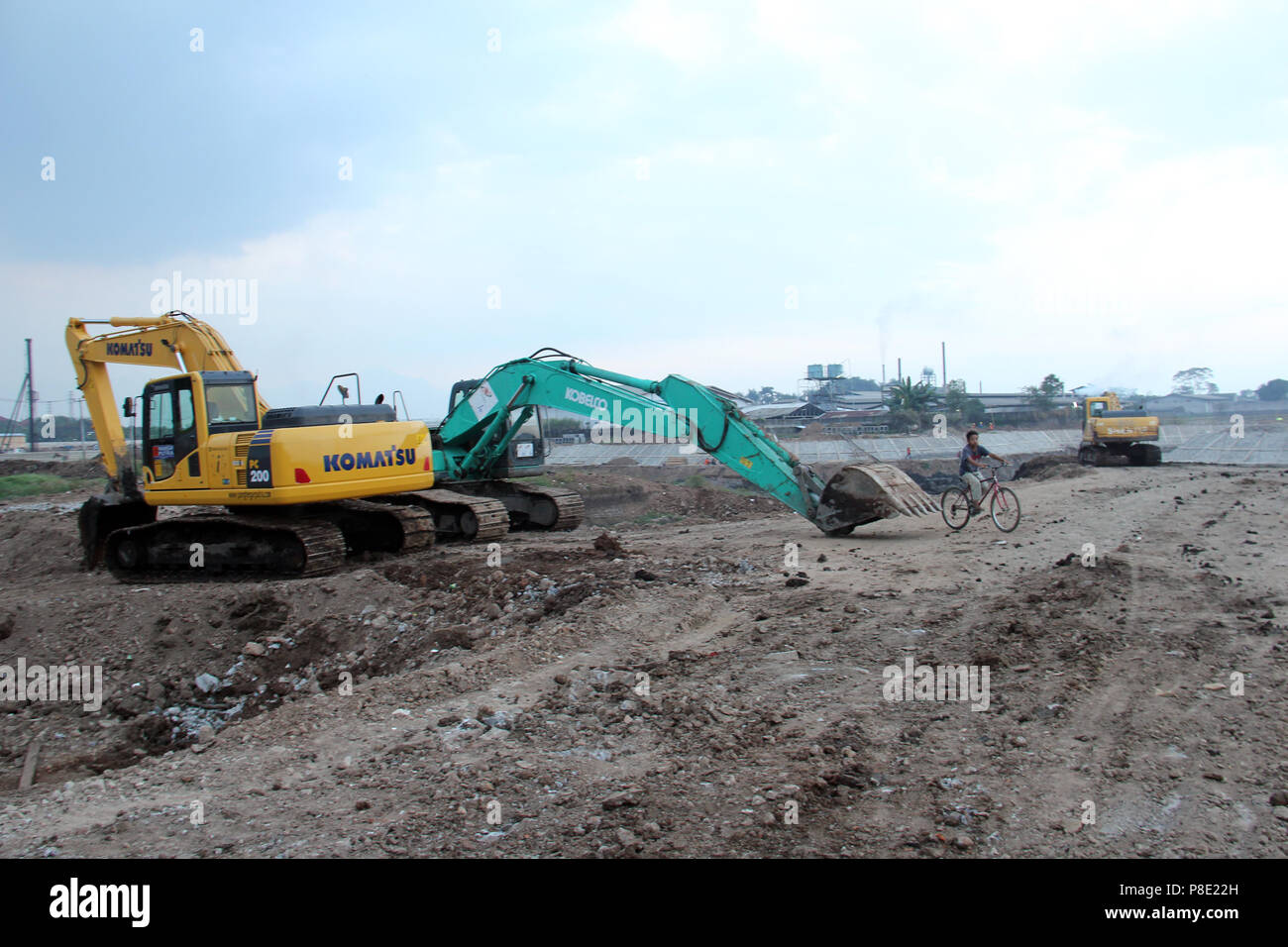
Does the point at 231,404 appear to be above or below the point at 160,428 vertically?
above

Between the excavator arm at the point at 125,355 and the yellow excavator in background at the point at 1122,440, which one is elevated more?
the excavator arm at the point at 125,355

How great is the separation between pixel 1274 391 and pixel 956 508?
77.4 m

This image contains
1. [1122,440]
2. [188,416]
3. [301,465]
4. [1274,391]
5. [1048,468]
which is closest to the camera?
[301,465]

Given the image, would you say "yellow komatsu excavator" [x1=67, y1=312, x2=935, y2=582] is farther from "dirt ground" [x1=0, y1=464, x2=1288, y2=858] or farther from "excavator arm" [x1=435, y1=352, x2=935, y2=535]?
"dirt ground" [x1=0, y1=464, x2=1288, y2=858]

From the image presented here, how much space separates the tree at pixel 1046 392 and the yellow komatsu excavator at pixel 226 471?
5061 cm

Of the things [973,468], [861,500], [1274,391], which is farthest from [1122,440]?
[1274,391]

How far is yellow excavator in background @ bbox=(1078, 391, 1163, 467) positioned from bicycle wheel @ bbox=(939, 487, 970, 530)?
18.8 meters

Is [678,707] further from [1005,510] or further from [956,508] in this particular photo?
[1005,510]

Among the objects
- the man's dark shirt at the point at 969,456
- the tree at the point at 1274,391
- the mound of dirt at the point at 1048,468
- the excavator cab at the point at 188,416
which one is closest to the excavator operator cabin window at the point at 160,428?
the excavator cab at the point at 188,416

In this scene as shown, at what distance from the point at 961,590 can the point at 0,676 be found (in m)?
8.98

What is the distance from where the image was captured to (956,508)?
1198 cm

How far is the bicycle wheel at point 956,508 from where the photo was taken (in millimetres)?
11945

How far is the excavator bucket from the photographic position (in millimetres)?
11273

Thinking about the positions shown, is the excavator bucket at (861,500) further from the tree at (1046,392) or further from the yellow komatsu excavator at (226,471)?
the tree at (1046,392)
